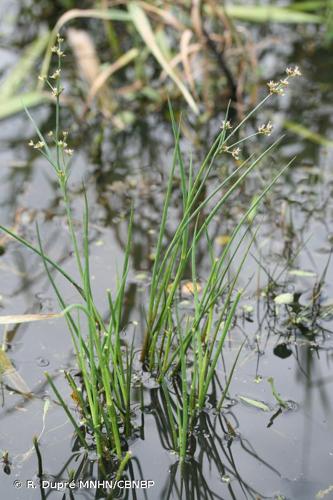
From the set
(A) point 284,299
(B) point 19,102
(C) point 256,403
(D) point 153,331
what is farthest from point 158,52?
(C) point 256,403

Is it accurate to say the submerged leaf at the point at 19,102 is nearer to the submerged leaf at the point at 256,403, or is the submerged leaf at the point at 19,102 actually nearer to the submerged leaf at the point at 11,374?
the submerged leaf at the point at 11,374

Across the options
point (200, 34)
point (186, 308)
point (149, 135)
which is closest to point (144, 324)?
point (186, 308)

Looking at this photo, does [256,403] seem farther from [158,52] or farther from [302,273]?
[158,52]

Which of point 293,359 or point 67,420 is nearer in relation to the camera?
point 67,420

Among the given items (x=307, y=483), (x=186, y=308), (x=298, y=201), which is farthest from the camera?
(x=298, y=201)

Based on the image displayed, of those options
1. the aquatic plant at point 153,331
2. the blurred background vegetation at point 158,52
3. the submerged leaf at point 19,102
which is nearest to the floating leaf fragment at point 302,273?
the aquatic plant at point 153,331

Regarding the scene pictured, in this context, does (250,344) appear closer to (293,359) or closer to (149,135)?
(293,359)

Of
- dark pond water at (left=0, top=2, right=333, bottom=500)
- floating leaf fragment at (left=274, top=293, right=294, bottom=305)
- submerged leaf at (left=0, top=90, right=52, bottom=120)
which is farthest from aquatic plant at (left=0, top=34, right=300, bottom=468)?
submerged leaf at (left=0, top=90, right=52, bottom=120)

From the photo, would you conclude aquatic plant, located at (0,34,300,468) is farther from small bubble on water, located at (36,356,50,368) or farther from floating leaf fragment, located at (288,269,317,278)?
floating leaf fragment, located at (288,269,317,278)
